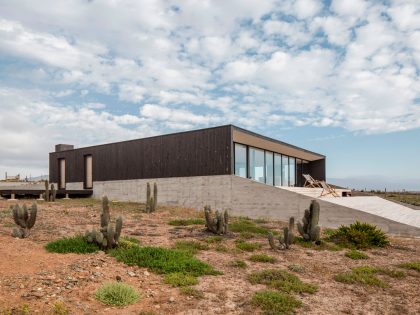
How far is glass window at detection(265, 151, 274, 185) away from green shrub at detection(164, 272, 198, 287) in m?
24.4

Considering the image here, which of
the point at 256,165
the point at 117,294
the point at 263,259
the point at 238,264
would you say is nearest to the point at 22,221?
the point at 117,294

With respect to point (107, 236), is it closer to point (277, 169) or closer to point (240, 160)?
point (240, 160)

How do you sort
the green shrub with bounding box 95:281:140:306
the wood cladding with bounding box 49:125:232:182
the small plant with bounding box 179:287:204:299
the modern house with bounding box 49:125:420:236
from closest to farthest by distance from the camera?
the green shrub with bounding box 95:281:140:306, the small plant with bounding box 179:287:204:299, the modern house with bounding box 49:125:420:236, the wood cladding with bounding box 49:125:232:182

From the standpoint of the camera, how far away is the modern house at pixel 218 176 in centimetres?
2217

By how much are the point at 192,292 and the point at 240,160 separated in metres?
21.9

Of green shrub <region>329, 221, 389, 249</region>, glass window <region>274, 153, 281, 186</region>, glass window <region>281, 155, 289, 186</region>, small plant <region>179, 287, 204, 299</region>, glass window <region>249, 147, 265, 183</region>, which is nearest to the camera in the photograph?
small plant <region>179, 287, 204, 299</region>

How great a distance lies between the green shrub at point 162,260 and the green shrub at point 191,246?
0.89m

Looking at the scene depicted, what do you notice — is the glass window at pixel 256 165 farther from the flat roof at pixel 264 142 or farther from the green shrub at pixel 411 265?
the green shrub at pixel 411 265

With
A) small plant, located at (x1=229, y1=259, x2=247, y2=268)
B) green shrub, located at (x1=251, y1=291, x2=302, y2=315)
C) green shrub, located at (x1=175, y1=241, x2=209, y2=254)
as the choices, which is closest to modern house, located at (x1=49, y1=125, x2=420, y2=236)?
green shrub, located at (x1=175, y1=241, x2=209, y2=254)

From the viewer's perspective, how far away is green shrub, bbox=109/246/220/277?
937 cm

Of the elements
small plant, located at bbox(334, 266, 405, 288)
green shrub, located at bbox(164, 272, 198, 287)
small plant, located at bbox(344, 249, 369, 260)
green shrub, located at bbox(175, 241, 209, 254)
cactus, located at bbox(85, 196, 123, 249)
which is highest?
cactus, located at bbox(85, 196, 123, 249)

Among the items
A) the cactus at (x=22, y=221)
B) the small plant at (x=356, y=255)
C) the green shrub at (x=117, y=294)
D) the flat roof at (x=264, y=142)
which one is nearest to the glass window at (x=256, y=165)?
the flat roof at (x=264, y=142)

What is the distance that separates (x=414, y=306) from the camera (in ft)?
25.9

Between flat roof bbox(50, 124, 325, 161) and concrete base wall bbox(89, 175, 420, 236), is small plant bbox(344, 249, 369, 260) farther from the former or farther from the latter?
flat roof bbox(50, 124, 325, 161)
